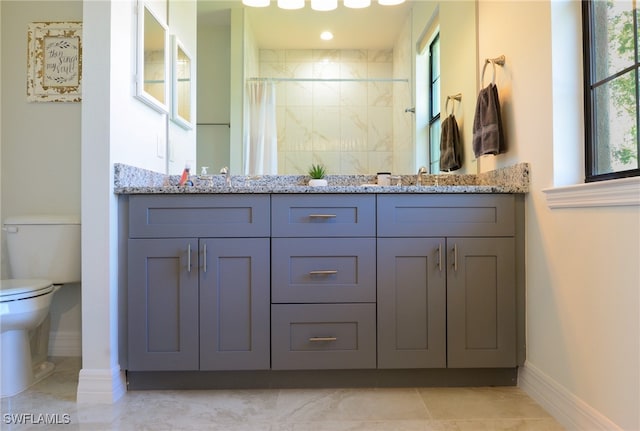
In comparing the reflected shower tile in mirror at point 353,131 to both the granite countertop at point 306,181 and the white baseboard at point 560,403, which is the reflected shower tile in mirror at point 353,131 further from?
the white baseboard at point 560,403

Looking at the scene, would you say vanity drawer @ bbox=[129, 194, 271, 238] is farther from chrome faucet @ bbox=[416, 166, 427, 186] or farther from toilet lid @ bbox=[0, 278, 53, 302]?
chrome faucet @ bbox=[416, 166, 427, 186]

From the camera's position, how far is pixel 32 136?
76.2 inches

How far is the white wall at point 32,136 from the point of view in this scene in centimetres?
193

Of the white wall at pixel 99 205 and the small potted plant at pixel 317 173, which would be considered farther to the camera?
the small potted plant at pixel 317 173

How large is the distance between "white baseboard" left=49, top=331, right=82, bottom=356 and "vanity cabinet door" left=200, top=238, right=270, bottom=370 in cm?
96

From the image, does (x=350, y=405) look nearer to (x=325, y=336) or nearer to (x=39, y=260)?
(x=325, y=336)

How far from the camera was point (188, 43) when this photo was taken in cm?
207

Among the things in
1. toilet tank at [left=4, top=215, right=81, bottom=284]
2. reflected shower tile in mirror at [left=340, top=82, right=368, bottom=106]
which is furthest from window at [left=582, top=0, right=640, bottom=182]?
toilet tank at [left=4, top=215, right=81, bottom=284]

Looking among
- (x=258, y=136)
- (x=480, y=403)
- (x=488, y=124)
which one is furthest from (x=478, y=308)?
(x=258, y=136)

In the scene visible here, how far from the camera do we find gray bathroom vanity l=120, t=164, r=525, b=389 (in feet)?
5.04

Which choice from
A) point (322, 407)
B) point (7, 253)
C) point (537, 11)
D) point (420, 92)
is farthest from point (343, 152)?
point (7, 253)

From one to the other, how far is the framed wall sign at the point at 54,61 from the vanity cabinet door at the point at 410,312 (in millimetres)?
1906

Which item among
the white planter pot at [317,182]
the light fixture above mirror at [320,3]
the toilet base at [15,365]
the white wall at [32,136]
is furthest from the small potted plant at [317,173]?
the toilet base at [15,365]

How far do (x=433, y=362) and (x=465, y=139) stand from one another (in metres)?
1.27
